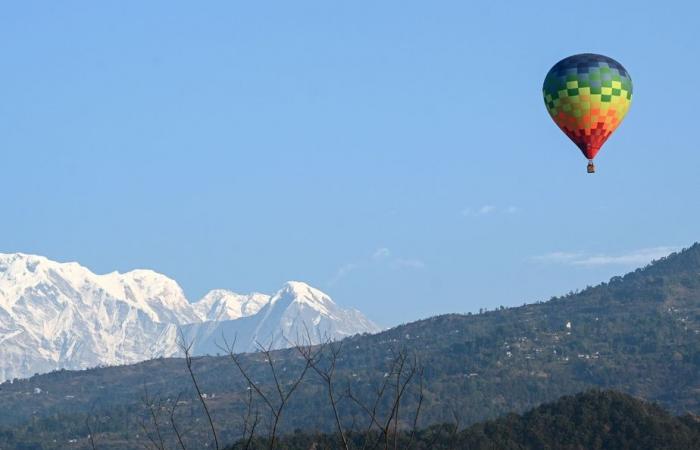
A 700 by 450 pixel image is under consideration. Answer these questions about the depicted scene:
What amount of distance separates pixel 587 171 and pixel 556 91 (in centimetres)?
1219

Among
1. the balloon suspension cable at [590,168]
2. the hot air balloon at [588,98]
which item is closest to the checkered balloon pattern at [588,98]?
the hot air balloon at [588,98]

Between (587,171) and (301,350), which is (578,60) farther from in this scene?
(301,350)

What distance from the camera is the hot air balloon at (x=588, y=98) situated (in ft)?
331

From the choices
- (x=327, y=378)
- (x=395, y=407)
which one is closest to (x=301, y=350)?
(x=327, y=378)

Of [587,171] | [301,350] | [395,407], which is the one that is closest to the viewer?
[395,407]

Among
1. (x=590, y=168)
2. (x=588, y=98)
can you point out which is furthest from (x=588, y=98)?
(x=590, y=168)

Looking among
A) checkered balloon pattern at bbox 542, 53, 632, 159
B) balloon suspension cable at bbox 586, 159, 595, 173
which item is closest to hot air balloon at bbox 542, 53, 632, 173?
checkered balloon pattern at bbox 542, 53, 632, 159

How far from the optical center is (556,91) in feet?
340

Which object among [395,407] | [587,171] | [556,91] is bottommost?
[395,407]

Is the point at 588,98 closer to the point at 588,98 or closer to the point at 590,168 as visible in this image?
the point at 588,98

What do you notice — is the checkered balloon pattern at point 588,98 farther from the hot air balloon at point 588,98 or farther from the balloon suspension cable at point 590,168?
the balloon suspension cable at point 590,168

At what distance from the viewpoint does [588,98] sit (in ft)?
336

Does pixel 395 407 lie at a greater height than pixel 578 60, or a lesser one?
lesser

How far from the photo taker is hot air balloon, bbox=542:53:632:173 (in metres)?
101
